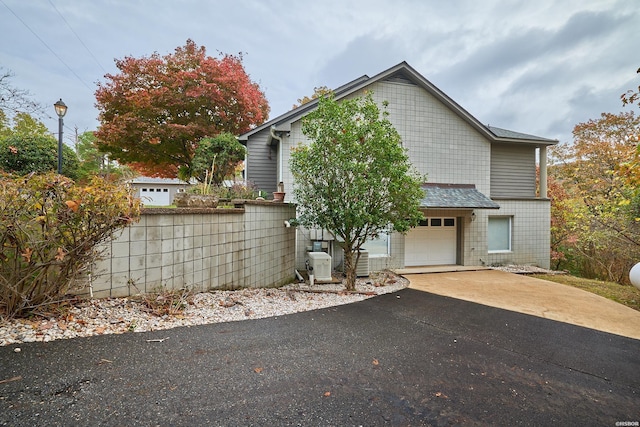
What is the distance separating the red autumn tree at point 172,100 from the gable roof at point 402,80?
4.11m

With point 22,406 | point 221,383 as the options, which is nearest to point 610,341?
point 221,383

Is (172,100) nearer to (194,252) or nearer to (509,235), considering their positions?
(194,252)

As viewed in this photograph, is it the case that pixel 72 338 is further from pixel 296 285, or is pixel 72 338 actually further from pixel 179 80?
pixel 179 80

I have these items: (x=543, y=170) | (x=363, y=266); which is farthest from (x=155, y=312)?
(x=543, y=170)

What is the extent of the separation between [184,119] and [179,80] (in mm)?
1715

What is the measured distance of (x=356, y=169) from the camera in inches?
242

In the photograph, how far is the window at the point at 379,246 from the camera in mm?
9711

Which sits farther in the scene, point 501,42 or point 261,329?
point 501,42

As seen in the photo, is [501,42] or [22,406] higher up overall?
[501,42]

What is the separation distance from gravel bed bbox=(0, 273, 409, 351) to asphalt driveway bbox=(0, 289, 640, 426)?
239 mm

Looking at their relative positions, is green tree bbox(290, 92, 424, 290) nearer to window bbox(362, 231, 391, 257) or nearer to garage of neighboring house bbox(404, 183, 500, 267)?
window bbox(362, 231, 391, 257)

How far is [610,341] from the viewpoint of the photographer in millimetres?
4254

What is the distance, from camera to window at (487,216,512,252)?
36.8 feet

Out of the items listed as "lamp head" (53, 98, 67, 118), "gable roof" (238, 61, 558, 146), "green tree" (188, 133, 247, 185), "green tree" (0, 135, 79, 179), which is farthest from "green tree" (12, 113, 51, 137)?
"gable roof" (238, 61, 558, 146)
